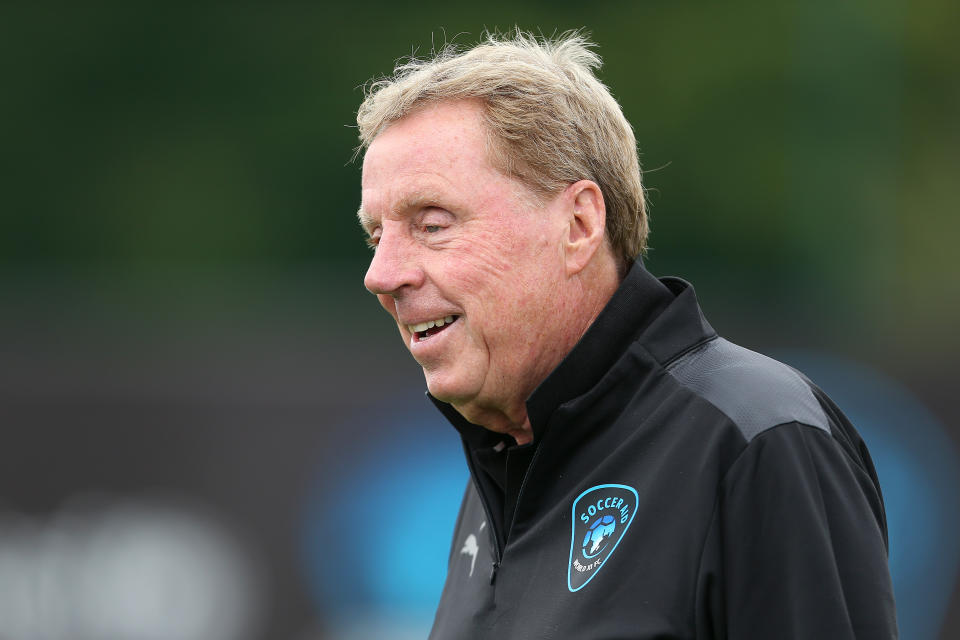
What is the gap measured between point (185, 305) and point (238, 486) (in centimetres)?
342

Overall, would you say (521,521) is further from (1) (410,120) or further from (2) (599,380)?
(1) (410,120)

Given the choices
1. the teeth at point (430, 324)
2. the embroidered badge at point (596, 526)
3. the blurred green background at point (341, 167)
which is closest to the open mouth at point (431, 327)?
the teeth at point (430, 324)

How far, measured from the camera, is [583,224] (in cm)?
227

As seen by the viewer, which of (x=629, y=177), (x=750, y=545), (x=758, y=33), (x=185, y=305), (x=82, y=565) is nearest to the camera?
(x=750, y=545)

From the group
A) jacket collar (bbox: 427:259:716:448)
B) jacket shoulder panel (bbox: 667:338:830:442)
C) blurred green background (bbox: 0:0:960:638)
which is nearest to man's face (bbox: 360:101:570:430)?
jacket collar (bbox: 427:259:716:448)

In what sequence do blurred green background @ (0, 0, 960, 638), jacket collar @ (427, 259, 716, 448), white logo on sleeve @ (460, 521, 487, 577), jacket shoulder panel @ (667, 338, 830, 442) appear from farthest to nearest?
blurred green background @ (0, 0, 960, 638), white logo on sleeve @ (460, 521, 487, 577), jacket collar @ (427, 259, 716, 448), jacket shoulder panel @ (667, 338, 830, 442)

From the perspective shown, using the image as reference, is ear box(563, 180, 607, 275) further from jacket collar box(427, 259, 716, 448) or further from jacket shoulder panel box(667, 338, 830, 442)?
jacket shoulder panel box(667, 338, 830, 442)

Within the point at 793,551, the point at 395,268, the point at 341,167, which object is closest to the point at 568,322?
the point at 395,268

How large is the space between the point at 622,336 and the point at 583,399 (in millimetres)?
153

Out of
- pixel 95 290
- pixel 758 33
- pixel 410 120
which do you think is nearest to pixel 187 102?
pixel 95 290

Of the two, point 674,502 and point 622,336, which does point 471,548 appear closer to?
point 622,336

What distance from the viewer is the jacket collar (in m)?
2.14

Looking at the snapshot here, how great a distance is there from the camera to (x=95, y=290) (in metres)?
9.71

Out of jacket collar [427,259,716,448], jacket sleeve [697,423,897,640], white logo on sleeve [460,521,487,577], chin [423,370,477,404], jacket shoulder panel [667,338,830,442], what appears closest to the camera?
jacket sleeve [697,423,897,640]
